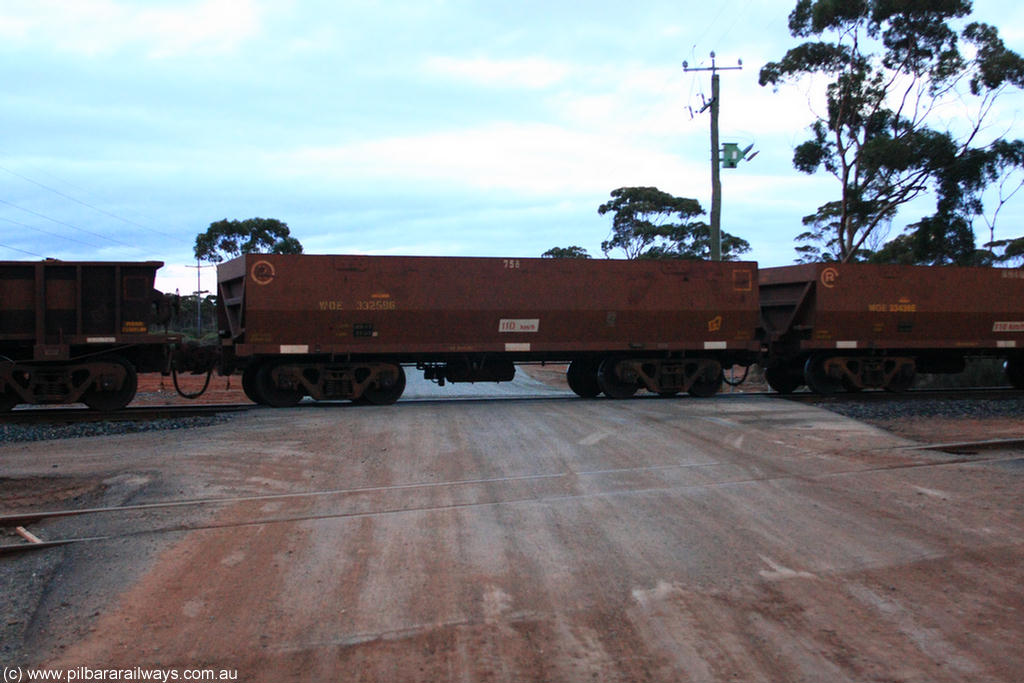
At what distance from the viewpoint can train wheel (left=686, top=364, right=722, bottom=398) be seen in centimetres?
1678

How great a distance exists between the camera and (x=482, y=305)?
50.7 feet

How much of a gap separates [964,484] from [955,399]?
910 centimetres

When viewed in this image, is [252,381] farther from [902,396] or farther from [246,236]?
[246,236]

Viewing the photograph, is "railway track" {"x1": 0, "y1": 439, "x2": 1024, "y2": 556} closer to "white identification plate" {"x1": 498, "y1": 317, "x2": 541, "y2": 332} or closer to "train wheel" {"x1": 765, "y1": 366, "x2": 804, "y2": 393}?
"white identification plate" {"x1": 498, "y1": 317, "x2": 541, "y2": 332}

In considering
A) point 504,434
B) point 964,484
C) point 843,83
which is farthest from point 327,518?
point 843,83

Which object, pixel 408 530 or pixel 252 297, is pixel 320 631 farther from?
pixel 252 297

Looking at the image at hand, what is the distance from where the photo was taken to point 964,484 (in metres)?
7.79

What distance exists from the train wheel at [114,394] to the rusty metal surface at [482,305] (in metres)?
1.83

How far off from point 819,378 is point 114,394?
14035 millimetres

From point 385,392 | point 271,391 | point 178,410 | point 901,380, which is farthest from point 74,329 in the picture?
point 901,380

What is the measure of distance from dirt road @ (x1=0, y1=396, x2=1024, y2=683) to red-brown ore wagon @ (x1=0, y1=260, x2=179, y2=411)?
4007 millimetres

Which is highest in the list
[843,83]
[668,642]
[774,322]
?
[843,83]

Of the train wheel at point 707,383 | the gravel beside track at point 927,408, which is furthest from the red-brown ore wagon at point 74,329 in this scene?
the gravel beside track at point 927,408

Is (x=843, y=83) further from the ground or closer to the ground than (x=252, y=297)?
further from the ground
